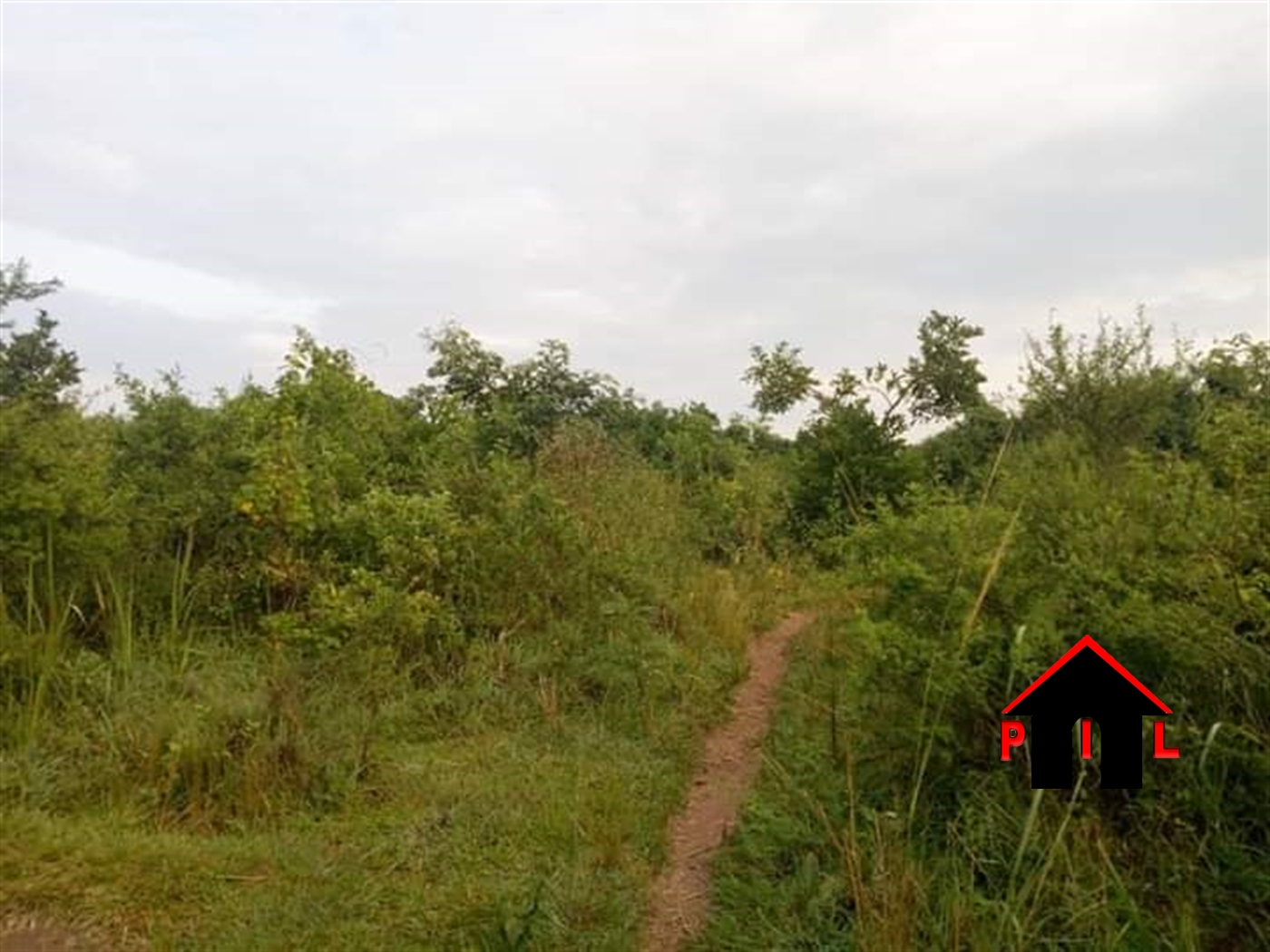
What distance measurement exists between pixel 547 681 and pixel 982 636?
2903 millimetres

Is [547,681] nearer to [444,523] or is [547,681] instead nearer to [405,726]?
[405,726]

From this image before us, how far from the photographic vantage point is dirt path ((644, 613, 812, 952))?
11.3 ft

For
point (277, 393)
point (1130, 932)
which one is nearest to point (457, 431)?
point (277, 393)

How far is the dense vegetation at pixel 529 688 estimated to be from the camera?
121 inches

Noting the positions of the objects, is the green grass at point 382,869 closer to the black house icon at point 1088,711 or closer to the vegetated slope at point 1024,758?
the vegetated slope at point 1024,758

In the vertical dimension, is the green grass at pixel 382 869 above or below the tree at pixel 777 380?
Answer: below

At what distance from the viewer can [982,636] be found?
3533 mm

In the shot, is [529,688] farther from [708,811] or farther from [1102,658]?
[1102,658]

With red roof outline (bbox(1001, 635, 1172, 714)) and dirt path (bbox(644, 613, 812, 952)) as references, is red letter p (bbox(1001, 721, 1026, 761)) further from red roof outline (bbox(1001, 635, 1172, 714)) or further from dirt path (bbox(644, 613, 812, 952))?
dirt path (bbox(644, 613, 812, 952))

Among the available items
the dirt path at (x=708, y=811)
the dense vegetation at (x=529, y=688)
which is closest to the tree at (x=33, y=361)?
the dense vegetation at (x=529, y=688)

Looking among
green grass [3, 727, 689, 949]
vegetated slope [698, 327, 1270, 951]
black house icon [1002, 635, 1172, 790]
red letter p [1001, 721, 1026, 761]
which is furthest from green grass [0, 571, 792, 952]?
black house icon [1002, 635, 1172, 790]

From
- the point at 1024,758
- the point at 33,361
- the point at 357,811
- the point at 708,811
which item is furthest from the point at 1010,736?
the point at 33,361

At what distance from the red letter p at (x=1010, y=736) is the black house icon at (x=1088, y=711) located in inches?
1.7

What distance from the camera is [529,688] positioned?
5.52m
